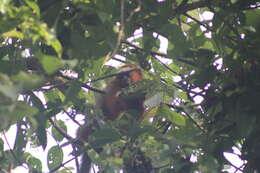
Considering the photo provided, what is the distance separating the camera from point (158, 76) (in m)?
2.49

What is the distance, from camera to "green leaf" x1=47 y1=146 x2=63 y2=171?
2.92m

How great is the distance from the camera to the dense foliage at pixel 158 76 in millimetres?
2084

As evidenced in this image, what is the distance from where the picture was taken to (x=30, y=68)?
2.84 m

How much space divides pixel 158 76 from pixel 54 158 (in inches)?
35.3

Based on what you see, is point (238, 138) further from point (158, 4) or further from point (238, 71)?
point (158, 4)

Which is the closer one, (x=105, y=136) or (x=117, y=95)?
(x=105, y=136)

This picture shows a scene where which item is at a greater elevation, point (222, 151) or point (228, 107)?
point (228, 107)

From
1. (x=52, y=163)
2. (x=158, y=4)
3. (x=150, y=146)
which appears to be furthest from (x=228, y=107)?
(x=52, y=163)

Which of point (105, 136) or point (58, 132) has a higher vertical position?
point (58, 132)

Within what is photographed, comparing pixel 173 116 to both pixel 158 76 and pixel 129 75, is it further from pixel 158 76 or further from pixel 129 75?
pixel 129 75

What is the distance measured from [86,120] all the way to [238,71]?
88cm

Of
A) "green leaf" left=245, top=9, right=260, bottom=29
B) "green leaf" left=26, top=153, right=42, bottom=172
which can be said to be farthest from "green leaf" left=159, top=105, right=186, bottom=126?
"green leaf" left=26, top=153, right=42, bottom=172

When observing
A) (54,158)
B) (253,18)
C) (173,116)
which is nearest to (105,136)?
(173,116)

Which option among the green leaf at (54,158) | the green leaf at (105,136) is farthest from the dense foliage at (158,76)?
the green leaf at (54,158)
